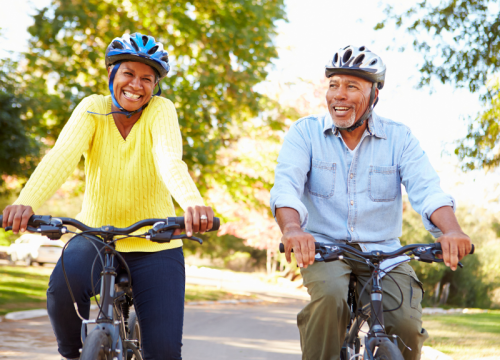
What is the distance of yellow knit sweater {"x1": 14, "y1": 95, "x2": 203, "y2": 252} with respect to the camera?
10.7 feet

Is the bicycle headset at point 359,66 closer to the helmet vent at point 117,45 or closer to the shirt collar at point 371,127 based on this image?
the shirt collar at point 371,127

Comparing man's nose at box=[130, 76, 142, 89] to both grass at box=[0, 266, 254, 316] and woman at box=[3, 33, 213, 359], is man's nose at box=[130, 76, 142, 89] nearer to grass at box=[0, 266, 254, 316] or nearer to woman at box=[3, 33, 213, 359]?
woman at box=[3, 33, 213, 359]

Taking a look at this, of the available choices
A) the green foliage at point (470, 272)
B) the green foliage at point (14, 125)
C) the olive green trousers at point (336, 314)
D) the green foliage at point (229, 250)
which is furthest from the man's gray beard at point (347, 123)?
the green foliage at point (229, 250)

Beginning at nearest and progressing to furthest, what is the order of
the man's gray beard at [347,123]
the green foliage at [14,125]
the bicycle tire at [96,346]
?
the bicycle tire at [96,346] < the man's gray beard at [347,123] < the green foliage at [14,125]


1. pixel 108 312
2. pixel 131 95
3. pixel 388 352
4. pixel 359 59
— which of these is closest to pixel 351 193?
pixel 359 59

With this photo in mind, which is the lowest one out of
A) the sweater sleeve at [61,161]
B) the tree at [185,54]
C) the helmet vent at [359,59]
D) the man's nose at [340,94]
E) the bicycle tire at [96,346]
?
the bicycle tire at [96,346]

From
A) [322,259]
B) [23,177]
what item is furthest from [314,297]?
[23,177]

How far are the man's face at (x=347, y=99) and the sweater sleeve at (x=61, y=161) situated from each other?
1449 millimetres

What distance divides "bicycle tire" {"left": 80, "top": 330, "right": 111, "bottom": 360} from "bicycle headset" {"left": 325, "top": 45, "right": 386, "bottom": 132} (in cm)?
189

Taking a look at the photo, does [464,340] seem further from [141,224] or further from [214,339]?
[141,224]

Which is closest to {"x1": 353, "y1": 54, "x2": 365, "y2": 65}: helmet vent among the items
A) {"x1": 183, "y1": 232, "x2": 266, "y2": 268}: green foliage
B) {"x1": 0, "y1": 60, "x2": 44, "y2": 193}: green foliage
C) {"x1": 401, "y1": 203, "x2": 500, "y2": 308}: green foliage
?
{"x1": 0, "y1": 60, "x2": 44, "y2": 193}: green foliage

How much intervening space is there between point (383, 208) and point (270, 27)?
42.7 ft

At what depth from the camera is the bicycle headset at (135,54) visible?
332 centimetres

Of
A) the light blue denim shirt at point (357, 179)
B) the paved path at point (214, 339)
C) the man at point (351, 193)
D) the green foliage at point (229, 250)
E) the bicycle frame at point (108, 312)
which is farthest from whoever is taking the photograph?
the green foliage at point (229, 250)
